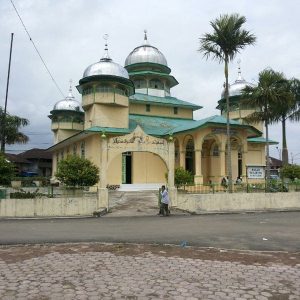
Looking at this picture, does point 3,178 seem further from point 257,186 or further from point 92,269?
point 92,269

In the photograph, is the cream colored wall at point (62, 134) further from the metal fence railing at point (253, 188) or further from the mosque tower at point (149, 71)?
the metal fence railing at point (253, 188)

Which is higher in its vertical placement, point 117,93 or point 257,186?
point 117,93

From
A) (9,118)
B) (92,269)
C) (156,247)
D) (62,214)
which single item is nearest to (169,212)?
(62,214)

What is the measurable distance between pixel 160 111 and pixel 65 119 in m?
10.2

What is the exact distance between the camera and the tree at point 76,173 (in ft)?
67.9

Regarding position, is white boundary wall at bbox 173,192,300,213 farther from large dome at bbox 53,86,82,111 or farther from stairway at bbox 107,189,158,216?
large dome at bbox 53,86,82,111

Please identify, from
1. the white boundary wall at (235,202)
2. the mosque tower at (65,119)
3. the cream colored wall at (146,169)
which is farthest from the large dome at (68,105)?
the white boundary wall at (235,202)

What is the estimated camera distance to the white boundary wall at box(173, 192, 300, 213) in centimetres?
1939

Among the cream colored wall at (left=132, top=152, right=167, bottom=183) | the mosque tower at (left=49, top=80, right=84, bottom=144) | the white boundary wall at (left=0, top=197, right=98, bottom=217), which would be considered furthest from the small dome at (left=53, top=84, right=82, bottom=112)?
the white boundary wall at (left=0, top=197, right=98, bottom=217)

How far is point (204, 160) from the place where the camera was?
3359cm

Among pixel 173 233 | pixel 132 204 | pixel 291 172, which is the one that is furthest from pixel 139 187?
pixel 173 233

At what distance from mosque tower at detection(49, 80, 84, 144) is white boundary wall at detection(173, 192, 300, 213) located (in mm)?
22392

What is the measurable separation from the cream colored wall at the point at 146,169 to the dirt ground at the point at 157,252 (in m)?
20.1

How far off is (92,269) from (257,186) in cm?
1678
